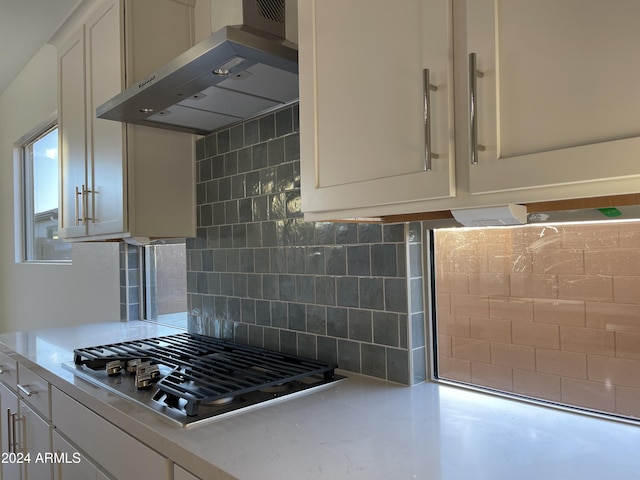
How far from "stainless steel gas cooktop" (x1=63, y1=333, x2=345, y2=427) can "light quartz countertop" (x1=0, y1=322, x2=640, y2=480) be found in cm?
5

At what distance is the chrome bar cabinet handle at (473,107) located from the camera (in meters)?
0.93

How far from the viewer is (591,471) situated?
3.06 ft

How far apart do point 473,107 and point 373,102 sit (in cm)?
26

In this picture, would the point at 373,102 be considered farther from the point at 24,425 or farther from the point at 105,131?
the point at 24,425

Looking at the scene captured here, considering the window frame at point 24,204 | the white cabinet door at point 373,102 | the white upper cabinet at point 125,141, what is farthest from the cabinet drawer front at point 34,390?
the window frame at point 24,204

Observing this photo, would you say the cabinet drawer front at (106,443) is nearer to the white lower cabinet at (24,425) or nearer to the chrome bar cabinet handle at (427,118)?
the white lower cabinet at (24,425)

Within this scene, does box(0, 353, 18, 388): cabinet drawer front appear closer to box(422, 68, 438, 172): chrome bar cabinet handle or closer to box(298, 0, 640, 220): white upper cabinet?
box(298, 0, 640, 220): white upper cabinet

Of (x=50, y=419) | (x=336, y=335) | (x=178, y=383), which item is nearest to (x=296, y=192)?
(x=336, y=335)

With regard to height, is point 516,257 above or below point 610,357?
above

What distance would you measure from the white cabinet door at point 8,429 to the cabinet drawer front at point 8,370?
0.04 m

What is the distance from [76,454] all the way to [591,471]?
1471 millimetres

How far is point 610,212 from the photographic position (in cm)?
116

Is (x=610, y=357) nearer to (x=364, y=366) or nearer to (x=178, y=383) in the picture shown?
(x=364, y=366)

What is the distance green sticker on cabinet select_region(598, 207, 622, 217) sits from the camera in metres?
1.15
